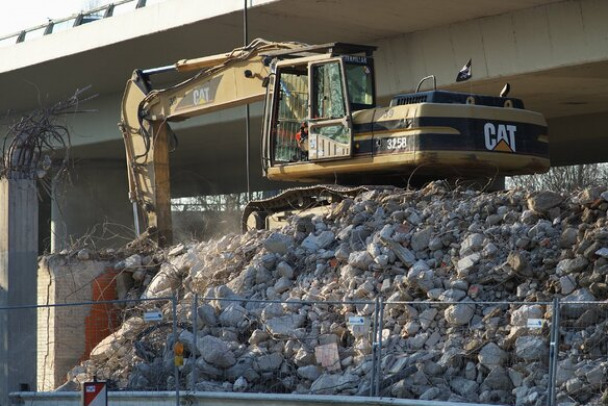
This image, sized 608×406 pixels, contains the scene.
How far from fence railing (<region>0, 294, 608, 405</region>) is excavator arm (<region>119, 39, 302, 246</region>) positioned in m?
5.38

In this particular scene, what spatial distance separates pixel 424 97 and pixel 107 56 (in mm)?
15055

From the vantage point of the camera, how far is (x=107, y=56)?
106ft

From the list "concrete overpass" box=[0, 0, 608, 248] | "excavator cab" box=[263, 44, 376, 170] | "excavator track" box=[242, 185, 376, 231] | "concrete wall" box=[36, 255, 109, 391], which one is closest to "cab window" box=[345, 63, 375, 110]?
"excavator cab" box=[263, 44, 376, 170]

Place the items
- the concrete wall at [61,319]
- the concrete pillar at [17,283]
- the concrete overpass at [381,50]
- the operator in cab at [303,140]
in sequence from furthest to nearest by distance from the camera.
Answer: the concrete overpass at [381,50], the operator in cab at [303,140], the concrete wall at [61,319], the concrete pillar at [17,283]

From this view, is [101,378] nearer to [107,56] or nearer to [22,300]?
[22,300]

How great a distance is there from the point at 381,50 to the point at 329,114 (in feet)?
33.5

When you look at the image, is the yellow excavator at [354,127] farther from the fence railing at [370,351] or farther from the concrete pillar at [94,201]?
the concrete pillar at [94,201]

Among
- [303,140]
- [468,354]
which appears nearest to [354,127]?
[303,140]

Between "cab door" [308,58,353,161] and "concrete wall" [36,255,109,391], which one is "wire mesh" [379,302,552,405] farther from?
"concrete wall" [36,255,109,391]

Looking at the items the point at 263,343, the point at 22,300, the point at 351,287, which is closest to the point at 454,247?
the point at 351,287

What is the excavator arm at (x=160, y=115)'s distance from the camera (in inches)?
869

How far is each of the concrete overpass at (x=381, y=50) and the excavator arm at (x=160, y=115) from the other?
6.35 feet

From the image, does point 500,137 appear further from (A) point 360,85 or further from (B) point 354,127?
(A) point 360,85

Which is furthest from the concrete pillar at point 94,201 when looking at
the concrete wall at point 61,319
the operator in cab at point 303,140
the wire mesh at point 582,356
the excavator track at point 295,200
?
the wire mesh at point 582,356
